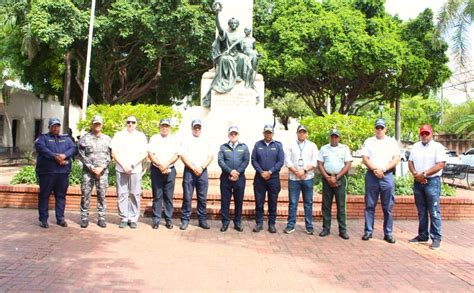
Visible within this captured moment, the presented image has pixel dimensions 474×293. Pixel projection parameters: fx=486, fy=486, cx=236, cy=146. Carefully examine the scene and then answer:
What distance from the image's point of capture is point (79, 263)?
212 inches

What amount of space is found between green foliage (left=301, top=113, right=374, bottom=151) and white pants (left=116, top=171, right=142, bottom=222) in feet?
16.8

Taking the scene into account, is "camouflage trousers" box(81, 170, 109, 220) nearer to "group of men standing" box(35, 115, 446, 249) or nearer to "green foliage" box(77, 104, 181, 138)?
"group of men standing" box(35, 115, 446, 249)

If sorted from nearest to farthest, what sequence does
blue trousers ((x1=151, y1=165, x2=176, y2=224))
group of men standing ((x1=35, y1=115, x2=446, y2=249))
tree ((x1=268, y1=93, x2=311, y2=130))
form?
1. group of men standing ((x1=35, y1=115, x2=446, y2=249))
2. blue trousers ((x1=151, y1=165, x2=176, y2=224))
3. tree ((x1=268, y1=93, x2=311, y2=130))

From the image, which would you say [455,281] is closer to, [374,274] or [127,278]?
[374,274]

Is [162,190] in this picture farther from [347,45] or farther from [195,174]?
[347,45]

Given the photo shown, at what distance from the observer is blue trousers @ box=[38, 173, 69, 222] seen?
7363 millimetres

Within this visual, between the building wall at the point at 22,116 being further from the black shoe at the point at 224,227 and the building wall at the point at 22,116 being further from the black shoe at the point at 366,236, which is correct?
the black shoe at the point at 366,236

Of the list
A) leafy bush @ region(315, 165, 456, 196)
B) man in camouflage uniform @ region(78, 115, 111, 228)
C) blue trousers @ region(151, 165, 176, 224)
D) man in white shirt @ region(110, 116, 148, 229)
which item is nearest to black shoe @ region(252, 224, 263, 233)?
blue trousers @ region(151, 165, 176, 224)

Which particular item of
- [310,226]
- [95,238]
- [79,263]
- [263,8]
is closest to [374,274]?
[310,226]

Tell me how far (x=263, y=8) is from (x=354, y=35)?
4.94 m

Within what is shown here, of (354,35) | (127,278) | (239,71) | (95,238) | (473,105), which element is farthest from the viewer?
(473,105)

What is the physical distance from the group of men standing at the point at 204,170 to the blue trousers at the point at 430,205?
0.35m

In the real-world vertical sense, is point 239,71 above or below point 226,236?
above

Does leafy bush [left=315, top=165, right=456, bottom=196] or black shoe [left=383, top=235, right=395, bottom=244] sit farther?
leafy bush [left=315, top=165, right=456, bottom=196]
